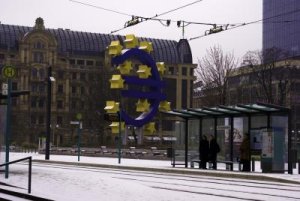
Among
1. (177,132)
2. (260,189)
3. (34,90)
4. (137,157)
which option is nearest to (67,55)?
(34,90)

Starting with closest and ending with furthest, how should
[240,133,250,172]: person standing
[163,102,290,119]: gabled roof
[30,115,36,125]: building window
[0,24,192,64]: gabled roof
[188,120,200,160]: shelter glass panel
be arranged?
Result: [163,102,290,119]: gabled roof
[240,133,250,172]: person standing
[188,120,200,160]: shelter glass panel
[30,115,36,125]: building window
[0,24,192,64]: gabled roof

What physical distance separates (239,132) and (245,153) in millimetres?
2658

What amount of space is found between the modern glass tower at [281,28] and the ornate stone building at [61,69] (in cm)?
2976

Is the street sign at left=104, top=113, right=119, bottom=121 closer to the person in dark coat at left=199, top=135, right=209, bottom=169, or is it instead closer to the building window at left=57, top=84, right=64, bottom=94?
the person in dark coat at left=199, top=135, right=209, bottom=169

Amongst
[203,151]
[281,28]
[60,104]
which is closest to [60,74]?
[60,104]

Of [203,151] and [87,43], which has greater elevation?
[87,43]

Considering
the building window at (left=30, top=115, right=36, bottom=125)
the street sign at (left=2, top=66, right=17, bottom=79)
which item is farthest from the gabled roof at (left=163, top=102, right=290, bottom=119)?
the building window at (left=30, top=115, right=36, bottom=125)

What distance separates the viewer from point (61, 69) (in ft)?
436

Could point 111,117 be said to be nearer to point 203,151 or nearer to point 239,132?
point 203,151

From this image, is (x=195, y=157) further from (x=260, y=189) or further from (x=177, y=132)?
(x=260, y=189)

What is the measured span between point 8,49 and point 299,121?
63686 mm

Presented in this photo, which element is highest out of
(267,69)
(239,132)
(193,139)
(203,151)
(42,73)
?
(42,73)

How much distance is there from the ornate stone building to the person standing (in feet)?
266

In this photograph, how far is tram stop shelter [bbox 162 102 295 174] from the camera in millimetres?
26797
